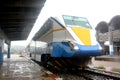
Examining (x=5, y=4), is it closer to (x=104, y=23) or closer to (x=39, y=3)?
(x=39, y=3)

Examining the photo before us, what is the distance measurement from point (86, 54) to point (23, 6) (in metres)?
4.77

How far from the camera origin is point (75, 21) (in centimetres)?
1594

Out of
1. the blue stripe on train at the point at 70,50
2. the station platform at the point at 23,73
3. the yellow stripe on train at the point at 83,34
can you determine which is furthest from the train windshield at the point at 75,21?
the station platform at the point at 23,73

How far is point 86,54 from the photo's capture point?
46.0 feet

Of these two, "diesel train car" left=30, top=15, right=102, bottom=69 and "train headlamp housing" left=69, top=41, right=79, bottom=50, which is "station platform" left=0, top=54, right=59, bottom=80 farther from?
"train headlamp housing" left=69, top=41, right=79, bottom=50

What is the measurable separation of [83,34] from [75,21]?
1646 millimetres

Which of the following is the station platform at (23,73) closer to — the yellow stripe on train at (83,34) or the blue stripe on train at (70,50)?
the blue stripe on train at (70,50)

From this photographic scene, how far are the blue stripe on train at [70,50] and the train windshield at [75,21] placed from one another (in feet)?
4.41

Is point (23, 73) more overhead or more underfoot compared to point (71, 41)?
more underfoot

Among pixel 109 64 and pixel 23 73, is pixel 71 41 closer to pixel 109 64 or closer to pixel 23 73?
pixel 23 73

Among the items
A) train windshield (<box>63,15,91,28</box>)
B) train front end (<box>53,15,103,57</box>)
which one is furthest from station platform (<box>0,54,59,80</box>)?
train windshield (<box>63,15,91,28</box>)

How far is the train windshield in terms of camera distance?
15.4m

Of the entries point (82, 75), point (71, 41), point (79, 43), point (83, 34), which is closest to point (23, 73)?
point (82, 75)

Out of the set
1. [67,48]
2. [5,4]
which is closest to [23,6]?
[5,4]
